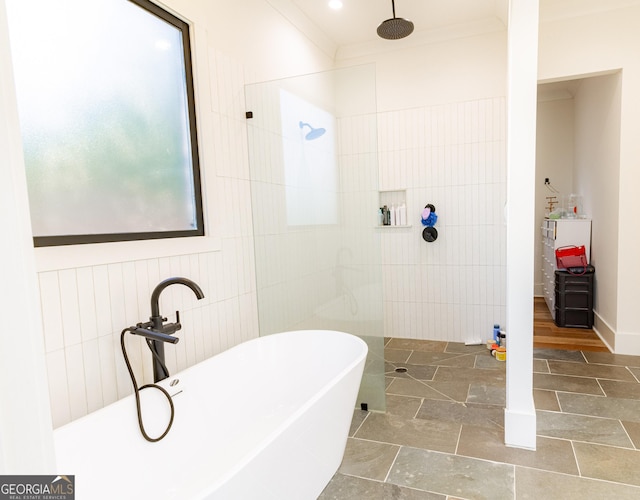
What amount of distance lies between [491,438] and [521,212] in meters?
1.33

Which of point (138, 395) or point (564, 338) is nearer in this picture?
point (138, 395)

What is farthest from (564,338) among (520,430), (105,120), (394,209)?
(105,120)

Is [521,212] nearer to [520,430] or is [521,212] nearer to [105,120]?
[520,430]

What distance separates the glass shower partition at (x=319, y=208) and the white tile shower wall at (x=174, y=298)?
14cm

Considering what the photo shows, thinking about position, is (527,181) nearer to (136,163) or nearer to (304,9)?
(136,163)

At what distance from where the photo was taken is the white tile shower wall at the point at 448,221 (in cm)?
380

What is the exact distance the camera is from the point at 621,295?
352 centimetres

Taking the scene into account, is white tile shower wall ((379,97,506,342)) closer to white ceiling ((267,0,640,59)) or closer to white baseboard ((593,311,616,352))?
white ceiling ((267,0,640,59))

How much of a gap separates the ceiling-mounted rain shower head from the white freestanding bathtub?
236cm

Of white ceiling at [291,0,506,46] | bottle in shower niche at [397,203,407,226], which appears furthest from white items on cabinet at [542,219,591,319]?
white ceiling at [291,0,506,46]

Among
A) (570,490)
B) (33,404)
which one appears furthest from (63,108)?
(570,490)

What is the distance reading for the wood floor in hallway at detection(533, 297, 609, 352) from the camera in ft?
12.6

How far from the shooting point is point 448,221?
400cm

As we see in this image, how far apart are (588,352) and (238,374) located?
130 inches
